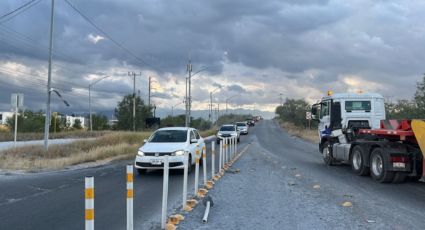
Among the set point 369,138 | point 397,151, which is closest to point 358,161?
point 369,138

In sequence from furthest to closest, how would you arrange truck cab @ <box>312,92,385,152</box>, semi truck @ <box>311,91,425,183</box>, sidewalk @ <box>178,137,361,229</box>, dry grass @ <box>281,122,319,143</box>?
dry grass @ <box>281,122,319,143</box> < truck cab @ <box>312,92,385,152</box> < semi truck @ <box>311,91,425,183</box> < sidewalk @ <box>178,137,361,229</box>

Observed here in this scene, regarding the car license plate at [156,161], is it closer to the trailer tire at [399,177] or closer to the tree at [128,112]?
the trailer tire at [399,177]

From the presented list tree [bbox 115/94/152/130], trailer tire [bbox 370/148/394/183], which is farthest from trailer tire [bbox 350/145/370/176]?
tree [bbox 115/94/152/130]

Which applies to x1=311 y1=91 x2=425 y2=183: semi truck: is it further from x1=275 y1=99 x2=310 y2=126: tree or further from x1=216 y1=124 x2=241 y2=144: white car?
x1=275 y1=99 x2=310 y2=126: tree

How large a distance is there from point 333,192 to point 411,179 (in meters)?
4.55

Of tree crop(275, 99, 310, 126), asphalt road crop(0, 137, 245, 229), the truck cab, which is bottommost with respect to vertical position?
asphalt road crop(0, 137, 245, 229)

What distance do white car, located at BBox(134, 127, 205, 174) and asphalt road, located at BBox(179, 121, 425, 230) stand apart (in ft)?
6.59

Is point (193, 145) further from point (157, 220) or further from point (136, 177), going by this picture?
point (157, 220)

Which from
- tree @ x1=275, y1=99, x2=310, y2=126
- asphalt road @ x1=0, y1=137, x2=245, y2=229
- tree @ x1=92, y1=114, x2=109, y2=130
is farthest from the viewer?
tree @ x1=92, y1=114, x2=109, y2=130

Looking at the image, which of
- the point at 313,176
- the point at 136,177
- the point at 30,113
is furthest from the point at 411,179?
the point at 30,113

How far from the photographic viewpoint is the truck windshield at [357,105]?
19266mm

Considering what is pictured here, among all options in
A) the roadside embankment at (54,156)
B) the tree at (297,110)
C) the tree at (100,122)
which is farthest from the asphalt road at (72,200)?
the tree at (100,122)

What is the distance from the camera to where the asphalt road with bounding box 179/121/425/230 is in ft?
26.9

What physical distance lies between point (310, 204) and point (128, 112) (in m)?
95.6
